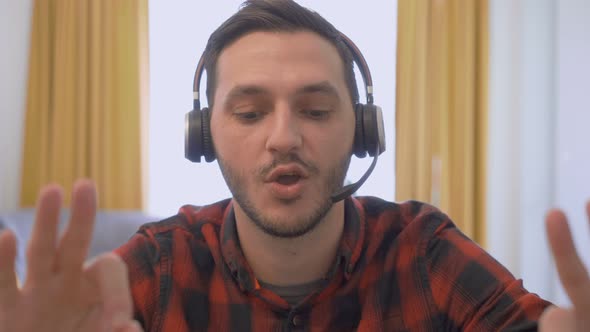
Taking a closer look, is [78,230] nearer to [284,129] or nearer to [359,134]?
[284,129]

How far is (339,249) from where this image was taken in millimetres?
921

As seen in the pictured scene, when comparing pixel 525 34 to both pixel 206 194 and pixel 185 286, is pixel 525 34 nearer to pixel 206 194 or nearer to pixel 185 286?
pixel 206 194

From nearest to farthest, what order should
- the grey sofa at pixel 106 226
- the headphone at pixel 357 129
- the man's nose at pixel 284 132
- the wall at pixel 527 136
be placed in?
the man's nose at pixel 284 132, the headphone at pixel 357 129, the grey sofa at pixel 106 226, the wall at pixel 527 136

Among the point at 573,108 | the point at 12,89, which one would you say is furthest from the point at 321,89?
the point at 12,89

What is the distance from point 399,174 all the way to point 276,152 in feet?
5.74

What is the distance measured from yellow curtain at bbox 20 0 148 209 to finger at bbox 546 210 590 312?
2306mm

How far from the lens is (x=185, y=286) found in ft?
2.90

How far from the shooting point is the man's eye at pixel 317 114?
887 mm

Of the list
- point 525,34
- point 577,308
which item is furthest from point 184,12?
point 577,308

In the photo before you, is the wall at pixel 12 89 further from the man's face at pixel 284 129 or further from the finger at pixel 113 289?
the finger at pixel 113 289

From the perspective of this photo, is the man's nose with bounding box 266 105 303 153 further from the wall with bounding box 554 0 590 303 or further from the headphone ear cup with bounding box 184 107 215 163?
the wall with bounding box 554 0 590 303

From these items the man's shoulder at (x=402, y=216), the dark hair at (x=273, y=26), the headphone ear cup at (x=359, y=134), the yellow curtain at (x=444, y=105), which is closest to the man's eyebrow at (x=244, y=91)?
the dark hair at (x=273, y=26)

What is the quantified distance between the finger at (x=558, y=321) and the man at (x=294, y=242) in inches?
11.1

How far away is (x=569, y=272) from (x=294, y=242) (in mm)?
529
